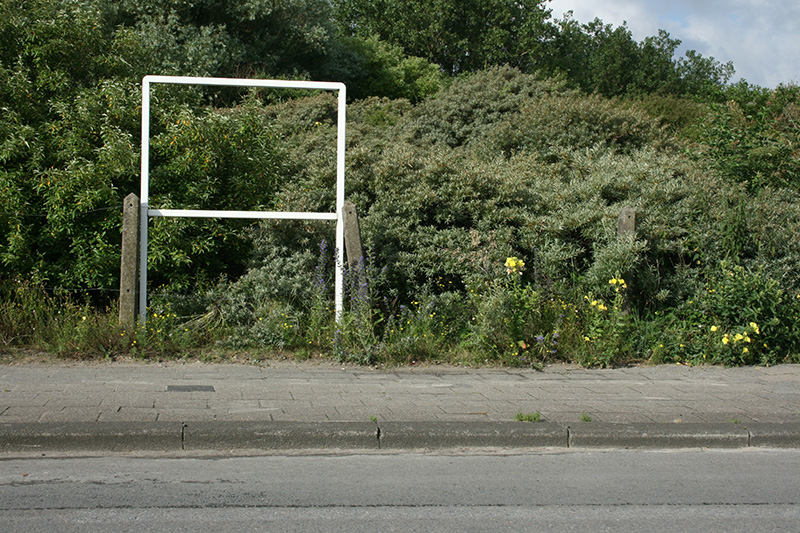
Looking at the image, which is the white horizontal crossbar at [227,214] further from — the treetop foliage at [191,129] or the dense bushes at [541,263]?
the dense bushes at [541,263]

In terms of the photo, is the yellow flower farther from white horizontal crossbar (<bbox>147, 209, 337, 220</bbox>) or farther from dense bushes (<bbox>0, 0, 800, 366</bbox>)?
white horizontal crossbar (<bbox>147, 209, 337, 220</bbox>)

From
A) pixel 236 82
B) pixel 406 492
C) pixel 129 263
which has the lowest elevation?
pixel 406 492

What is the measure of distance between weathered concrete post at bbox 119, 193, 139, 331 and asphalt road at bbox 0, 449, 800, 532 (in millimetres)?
3211

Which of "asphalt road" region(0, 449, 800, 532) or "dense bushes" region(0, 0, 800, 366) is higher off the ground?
"dense bushes" region(0, 0, 800, 366)

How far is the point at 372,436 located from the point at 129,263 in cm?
408

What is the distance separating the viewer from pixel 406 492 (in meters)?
4.64

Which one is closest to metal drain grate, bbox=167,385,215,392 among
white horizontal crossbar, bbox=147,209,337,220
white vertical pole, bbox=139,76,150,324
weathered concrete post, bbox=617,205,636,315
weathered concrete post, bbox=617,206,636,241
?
white vertical pole, bbox=139,76,150,324

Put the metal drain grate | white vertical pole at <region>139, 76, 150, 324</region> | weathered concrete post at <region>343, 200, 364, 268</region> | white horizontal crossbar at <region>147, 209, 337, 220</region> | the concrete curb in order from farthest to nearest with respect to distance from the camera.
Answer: weathered concrete post at <region>343, 200, 364, 268</region>
white horizontal crossbar at <region>147, 209, 337, 220</region>
white vertical pole at <region>139, 76, 150, 324</region>
the metal drain grate
the concrete curb

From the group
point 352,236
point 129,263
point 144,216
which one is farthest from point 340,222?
point 129,263

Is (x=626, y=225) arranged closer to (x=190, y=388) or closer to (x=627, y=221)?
(x=627, y=221)

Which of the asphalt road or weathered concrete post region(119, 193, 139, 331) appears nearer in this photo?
the asphalt road

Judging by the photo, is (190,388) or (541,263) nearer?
(190,388)

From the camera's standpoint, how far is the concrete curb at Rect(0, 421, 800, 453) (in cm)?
530

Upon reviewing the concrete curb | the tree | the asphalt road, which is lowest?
the asphalt road
